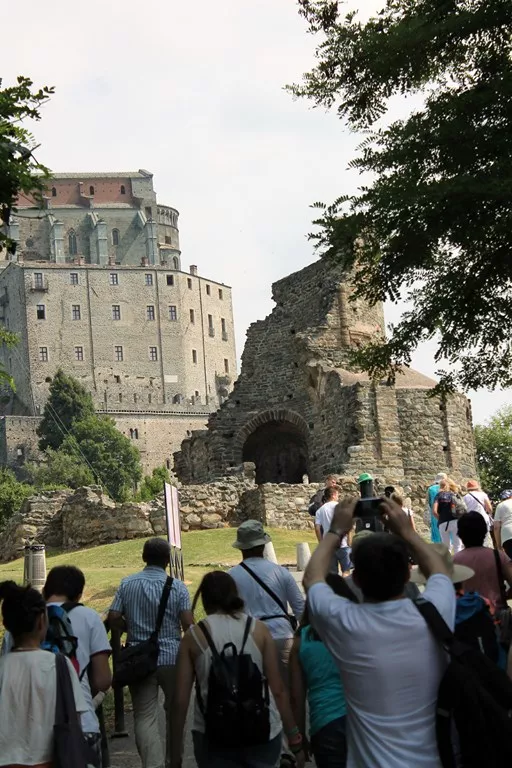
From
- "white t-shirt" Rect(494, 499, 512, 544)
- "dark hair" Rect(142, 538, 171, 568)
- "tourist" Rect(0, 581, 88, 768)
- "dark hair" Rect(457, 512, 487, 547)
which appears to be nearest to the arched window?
"white t-shirt" Rect(494, 499, 512, 544)

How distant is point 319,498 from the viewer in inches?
742

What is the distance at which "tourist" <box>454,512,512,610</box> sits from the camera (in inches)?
328

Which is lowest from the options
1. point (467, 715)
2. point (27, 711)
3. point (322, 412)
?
point (467, 715)

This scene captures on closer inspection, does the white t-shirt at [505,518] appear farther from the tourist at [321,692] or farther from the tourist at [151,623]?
the tourist at [321,692]

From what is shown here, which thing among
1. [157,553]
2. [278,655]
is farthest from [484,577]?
[157,553]

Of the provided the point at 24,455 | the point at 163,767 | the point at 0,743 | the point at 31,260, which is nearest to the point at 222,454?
the point at 163,767

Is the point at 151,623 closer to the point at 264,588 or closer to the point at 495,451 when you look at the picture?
the point at 264,588

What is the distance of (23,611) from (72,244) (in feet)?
506

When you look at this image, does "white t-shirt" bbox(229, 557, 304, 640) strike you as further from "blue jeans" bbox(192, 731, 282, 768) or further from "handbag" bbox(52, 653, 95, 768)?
"handbag" bbox(52, 653, 95, 768)

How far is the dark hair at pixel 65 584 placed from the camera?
776cm

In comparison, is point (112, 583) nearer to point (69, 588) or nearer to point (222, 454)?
point (69, 588)

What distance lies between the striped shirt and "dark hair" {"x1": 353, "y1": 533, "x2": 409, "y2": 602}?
3463mm

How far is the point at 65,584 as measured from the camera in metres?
7.76

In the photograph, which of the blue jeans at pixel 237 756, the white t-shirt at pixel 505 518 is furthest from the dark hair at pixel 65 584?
the white t-shirt at pixel 505 518
